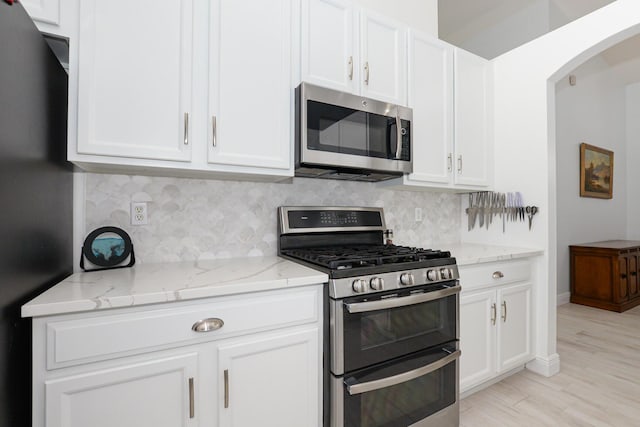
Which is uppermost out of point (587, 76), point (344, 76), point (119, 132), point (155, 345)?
point (587, 76)

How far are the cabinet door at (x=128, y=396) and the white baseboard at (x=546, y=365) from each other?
239 centimetres

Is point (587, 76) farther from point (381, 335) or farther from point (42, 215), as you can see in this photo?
point (42, 215)

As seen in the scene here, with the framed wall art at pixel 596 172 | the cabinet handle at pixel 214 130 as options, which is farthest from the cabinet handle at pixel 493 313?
the framed wall art at pixel 596 172

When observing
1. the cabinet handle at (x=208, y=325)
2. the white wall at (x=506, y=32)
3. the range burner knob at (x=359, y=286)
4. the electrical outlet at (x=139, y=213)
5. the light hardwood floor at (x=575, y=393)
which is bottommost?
the light hardwood floor at (x=575, y=393)

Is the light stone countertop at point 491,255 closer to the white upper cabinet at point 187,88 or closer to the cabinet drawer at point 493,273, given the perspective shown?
the cabinet drawer at point 493,273

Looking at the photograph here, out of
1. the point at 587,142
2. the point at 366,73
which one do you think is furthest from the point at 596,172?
the point at 366,73

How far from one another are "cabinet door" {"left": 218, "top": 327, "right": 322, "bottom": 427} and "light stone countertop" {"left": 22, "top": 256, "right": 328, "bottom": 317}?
0.22m

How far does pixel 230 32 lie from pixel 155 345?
140 cm

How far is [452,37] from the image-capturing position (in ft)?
13.7

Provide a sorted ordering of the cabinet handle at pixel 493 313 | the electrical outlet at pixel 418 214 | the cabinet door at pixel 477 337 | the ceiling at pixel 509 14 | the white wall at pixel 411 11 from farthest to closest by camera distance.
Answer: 1. the ceiling at pixel 509 14
2. the electrical outlet at pixel 418 214
3. the white wall at pixel 411 11
4. the cabinet handle at pixel 493 313
5. the cabinet door at pixel 477 337

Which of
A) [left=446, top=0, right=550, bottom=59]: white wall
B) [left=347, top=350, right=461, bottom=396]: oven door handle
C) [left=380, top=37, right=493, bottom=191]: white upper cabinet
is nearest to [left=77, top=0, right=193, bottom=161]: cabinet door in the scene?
[left=347, top=350, right=461, bottom=396]: oven door handle

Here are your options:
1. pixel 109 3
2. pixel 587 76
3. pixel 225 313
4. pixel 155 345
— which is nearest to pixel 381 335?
pixel 225 313

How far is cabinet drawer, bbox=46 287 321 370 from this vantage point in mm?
953

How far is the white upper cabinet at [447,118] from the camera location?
2.15 metres
